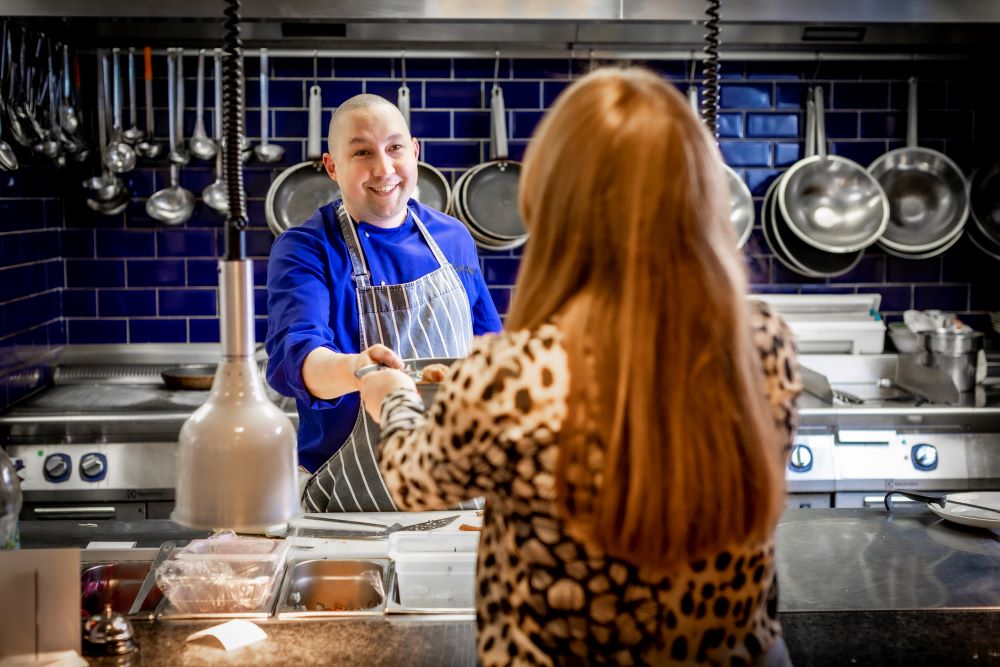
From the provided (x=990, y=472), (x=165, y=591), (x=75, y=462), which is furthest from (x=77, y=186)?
(x=990, y=472)

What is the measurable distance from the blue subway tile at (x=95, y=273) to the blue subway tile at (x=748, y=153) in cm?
230

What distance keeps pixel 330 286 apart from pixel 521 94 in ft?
5.59

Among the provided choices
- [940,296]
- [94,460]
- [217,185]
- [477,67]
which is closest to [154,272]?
[217,185]

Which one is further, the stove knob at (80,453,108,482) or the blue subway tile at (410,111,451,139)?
the blue subway tile at (410,111,451,139)

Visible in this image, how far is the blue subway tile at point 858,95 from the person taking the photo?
3.90 metres

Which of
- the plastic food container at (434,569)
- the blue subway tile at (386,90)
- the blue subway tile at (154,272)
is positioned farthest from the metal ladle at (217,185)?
the plastic food container at (434,569)

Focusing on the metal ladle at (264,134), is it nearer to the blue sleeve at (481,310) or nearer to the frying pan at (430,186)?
the frying pan at (430,186)

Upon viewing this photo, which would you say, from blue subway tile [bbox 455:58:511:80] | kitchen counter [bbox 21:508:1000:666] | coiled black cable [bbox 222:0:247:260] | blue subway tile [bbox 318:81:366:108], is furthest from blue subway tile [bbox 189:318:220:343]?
coiled black cable [bbox 222:0:247:260]

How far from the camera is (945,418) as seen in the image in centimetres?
329

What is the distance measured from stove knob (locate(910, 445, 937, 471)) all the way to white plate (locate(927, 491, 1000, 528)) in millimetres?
1122

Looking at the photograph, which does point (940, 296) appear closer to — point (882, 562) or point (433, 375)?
point (882, 562)

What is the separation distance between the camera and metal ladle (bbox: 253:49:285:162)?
143 inches

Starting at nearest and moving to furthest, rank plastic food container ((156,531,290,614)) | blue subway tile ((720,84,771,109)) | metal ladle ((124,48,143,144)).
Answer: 1. plastic food container ((156,531,290,614))
2. metal ladle ((124,48,143,144))
3. blue subway tile ((720,84,771,109))

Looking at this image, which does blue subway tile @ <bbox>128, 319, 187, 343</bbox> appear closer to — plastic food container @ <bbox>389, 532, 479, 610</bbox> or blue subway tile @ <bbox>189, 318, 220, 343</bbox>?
blue subway tile @ <bbox>189, 318, 220, 343</bbox>
